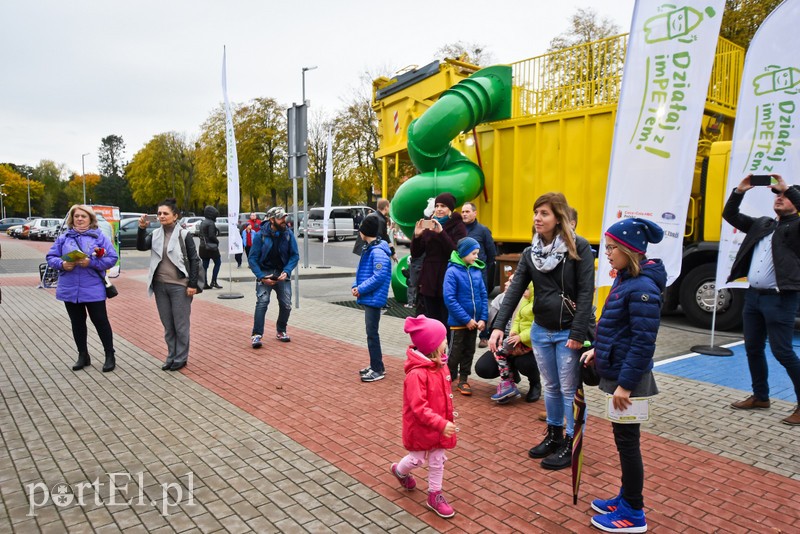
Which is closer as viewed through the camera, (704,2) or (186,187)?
(704,2)

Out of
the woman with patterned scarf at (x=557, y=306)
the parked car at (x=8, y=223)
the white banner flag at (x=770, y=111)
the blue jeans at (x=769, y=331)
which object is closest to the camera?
the woman with patterned scarf at (x=557, y=306)

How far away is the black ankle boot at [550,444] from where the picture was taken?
160 inches

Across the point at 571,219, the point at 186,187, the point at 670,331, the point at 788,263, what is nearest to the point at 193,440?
the point at 571,219

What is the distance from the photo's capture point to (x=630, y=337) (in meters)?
3.05

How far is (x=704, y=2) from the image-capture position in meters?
5.29

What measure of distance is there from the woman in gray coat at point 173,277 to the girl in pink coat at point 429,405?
3909 mm

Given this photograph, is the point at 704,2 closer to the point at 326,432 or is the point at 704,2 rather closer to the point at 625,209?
the point at 625,209

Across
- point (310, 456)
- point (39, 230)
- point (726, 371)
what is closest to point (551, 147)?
point (726, 371)

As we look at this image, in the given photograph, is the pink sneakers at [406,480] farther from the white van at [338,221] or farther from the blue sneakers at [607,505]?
the white van at [338,221]

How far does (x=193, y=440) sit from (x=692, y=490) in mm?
3515

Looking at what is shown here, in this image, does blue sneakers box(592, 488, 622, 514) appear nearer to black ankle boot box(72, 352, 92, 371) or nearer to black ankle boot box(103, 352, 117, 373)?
black ankle boot box(103, 352, 117, 373)

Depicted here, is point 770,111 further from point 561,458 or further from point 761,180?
point 561,458

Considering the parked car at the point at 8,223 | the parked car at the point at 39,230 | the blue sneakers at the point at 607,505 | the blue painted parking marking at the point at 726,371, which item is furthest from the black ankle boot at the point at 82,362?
the parked car at the point at 8,223

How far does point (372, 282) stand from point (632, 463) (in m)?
3.23
